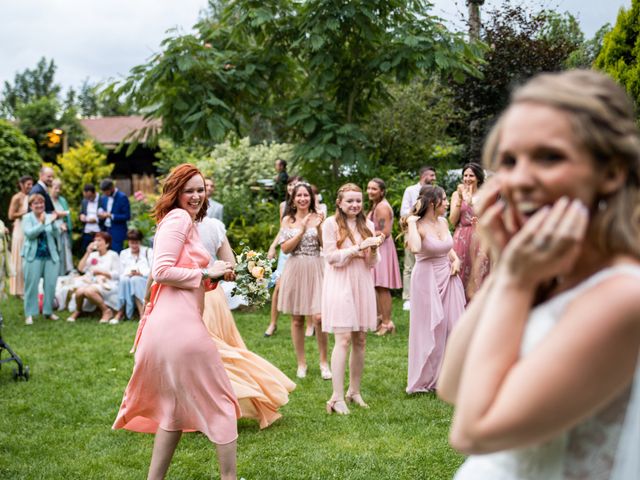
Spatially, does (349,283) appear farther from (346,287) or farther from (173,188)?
(173,188)

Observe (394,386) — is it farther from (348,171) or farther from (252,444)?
(348,171)

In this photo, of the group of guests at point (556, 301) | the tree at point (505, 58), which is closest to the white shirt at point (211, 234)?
the group of guests at point (556, 301)

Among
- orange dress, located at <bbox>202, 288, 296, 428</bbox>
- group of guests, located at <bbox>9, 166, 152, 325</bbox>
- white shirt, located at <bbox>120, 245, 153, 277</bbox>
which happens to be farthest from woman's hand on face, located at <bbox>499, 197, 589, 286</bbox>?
white shirt, located at <bbox>120, 245, 153, 277</bbox>

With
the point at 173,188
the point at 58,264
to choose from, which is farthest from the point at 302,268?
the point at 58,264

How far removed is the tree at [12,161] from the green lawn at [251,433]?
13.5 meters

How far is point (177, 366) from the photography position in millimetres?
4609

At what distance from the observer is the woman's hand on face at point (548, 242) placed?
1.30 metres

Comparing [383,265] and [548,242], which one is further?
[383,265]

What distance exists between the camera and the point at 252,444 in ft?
A: 21.0

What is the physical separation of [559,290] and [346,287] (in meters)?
6.05

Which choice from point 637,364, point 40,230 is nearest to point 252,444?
point 637,364

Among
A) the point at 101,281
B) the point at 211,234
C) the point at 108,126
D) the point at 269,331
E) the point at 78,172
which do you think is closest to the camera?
the point at 211,234

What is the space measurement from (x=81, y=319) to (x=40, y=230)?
5.69ft

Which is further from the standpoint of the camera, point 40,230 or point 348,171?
point 348,171
